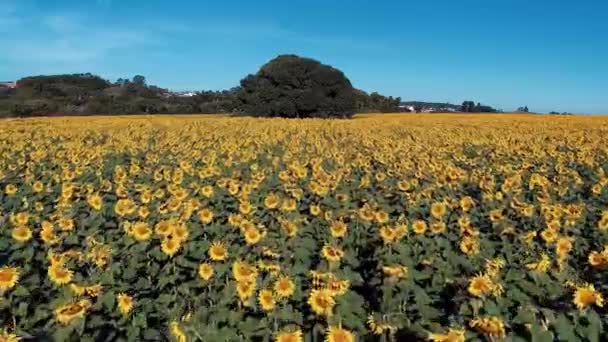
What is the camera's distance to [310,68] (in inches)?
1772

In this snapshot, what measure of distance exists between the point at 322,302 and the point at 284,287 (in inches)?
17.1

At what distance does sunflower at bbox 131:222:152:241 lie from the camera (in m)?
4.99

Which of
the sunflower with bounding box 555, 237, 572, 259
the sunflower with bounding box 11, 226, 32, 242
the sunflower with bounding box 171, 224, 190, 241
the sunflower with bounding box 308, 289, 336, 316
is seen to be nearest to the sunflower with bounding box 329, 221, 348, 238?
the sunflower with bounding box 171, 224, 190, 241

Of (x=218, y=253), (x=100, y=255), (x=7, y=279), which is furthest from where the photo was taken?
(x=100, y=255)

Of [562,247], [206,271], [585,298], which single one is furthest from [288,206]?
[585,298]

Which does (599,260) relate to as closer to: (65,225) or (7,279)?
(7,279)

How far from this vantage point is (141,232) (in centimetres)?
504

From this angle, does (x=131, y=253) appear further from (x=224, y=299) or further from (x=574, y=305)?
(x=574, y=305)

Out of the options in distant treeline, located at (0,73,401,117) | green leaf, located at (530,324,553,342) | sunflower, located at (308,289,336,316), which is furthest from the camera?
distant treeline, located at (0,73,401,117)

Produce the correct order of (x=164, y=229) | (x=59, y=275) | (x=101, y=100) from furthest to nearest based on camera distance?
(x=101, y=100) → (x=164, y=229) → (x=59, y=275)

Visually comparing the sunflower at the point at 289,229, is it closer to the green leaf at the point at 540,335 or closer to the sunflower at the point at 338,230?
the sunflower at the point at 338,230

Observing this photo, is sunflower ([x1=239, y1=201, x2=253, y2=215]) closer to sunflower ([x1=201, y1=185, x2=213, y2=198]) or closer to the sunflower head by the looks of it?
sunflower ([x1=201, y1=185, x2=213, y2=198])

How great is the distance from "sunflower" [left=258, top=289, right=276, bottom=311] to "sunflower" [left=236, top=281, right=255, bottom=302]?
0.06 meters

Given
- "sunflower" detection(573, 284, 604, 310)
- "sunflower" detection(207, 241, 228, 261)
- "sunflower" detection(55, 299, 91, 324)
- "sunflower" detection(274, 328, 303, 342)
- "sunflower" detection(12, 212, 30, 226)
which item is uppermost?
"sunflower" detection(573, 284, 604, 310)
